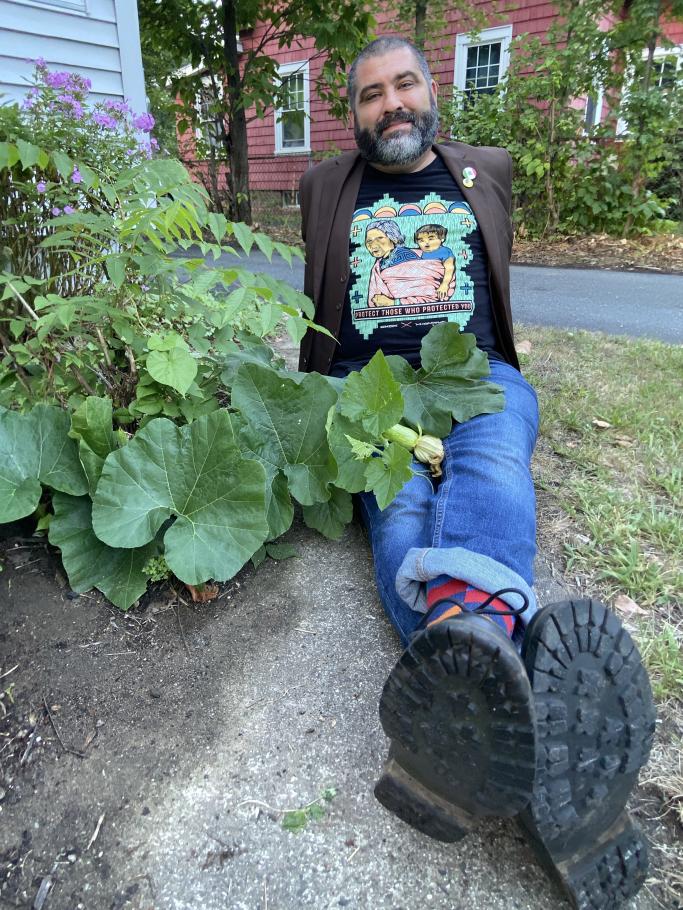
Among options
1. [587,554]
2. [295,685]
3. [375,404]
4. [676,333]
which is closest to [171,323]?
[375,404]

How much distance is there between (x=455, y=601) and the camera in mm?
1182

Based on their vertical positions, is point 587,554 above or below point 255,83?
below

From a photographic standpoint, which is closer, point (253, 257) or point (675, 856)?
point (675, 856)

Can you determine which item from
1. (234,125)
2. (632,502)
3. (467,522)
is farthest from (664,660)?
(234,125)

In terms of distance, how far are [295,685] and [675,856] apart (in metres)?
0.77

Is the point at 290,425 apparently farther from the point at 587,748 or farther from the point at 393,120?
the point at 393,120

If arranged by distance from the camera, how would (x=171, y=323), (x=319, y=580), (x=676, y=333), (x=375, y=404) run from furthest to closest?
(x=676, y=333)
(x=171, y=323)
(x=319, y=580)
(x=375, y=404)

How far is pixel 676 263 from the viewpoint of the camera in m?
7.07

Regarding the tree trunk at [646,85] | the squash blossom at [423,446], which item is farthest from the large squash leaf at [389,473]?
the tree trunk at [646,85]

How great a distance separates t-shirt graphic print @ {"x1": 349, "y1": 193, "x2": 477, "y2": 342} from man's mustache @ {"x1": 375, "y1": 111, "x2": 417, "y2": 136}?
0.26m

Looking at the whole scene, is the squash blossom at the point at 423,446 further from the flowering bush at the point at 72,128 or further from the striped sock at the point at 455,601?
the flowering bush at the point at 72,128

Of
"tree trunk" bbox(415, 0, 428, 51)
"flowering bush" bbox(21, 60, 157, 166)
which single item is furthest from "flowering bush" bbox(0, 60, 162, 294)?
"tree trunk" bbox(415, 0, 428, 51)

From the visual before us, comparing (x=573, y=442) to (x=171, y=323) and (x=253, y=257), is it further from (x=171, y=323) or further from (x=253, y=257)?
(x=253, y=257)

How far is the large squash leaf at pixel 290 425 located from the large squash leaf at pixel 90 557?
1.27ft
